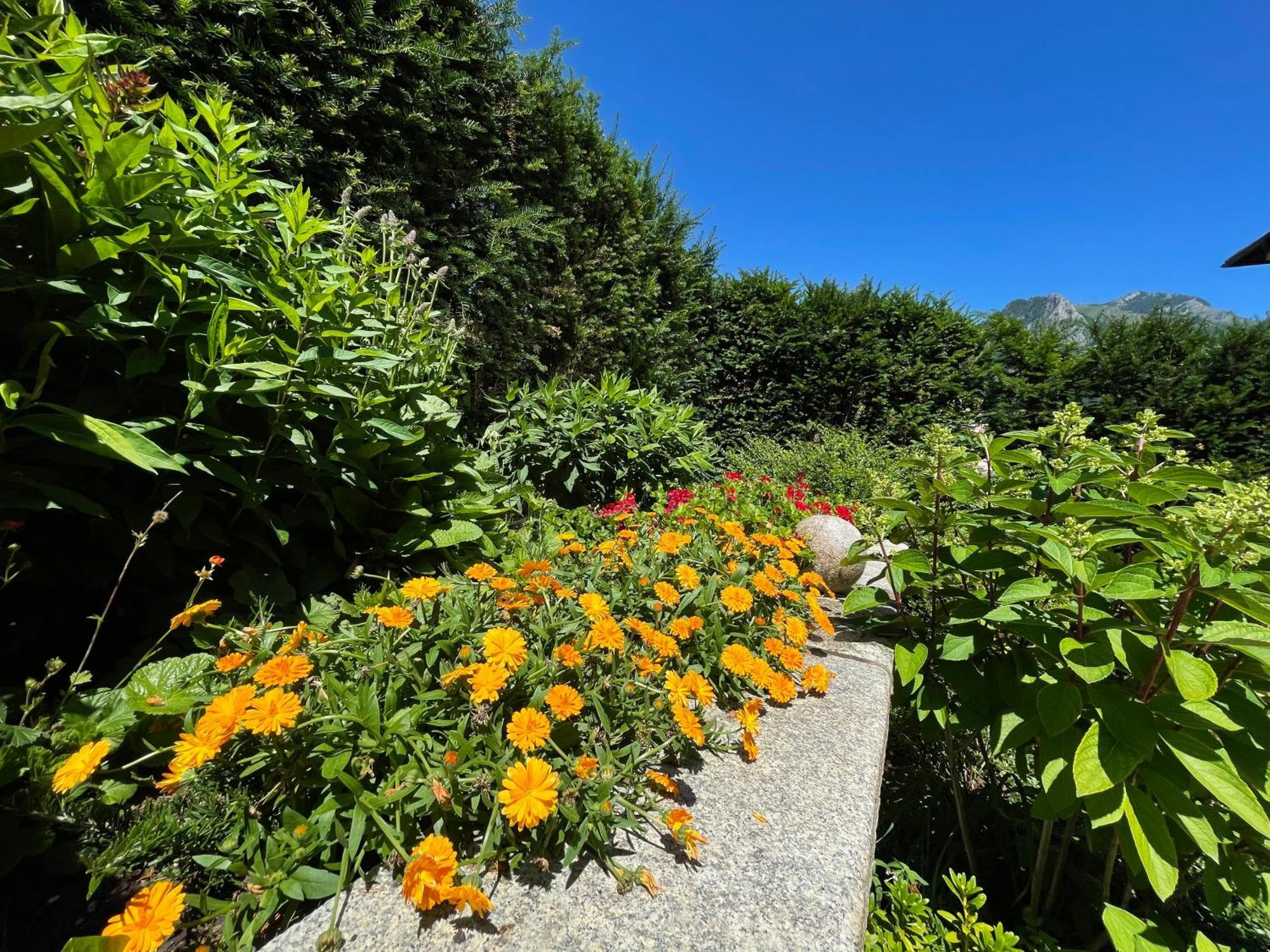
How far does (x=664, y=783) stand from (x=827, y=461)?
5.68 m

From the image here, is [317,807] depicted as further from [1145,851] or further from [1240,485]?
[1240,485]

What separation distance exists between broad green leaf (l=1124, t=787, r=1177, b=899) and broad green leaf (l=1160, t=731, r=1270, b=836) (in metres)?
0.11

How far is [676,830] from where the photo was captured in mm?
1057

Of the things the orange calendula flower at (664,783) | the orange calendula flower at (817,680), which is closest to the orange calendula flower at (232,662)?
the orange calendula flower at (664,783)

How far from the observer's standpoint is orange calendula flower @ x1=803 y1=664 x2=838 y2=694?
67.9 inches

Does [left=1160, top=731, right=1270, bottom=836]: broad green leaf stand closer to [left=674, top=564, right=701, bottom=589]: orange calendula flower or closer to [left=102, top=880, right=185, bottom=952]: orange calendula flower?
[left=674, top=564, right=701, bottom=589]: orange calendula flower

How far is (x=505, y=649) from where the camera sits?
1.20 metres

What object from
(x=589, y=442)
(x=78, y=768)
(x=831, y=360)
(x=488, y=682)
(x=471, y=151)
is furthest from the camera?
(x=831, y=360)

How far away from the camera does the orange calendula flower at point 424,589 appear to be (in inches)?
53.3

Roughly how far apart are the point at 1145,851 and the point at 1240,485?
35.6 inches

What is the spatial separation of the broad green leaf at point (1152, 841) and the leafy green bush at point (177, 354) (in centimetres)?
195

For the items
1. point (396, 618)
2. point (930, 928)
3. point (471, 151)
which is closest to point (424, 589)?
point (396, 618)

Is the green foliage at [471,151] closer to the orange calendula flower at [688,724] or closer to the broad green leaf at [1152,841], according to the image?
the orange calendula flower at [688,724]

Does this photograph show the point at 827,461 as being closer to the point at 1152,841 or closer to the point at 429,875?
the point at 1152,841
